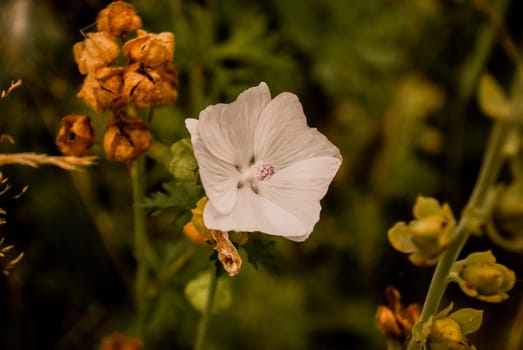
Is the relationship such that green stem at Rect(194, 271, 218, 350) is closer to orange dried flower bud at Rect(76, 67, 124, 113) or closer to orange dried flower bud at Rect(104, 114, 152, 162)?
orange dried flower bud at Rect(104, 114, 152, 162)

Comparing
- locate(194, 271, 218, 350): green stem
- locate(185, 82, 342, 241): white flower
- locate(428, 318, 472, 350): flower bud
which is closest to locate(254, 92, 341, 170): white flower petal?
locate(185, 82, 342, 241): white flower

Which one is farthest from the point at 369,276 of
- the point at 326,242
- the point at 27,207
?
the point at 27,207

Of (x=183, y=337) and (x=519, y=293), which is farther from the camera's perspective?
(x=519, y=293)

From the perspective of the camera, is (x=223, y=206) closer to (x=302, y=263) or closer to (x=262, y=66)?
(x=262, y=66)

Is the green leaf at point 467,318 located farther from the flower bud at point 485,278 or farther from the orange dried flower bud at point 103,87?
the orange dried flower bud at point 103,87

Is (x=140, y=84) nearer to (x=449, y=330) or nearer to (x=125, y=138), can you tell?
(x=125, y=138)

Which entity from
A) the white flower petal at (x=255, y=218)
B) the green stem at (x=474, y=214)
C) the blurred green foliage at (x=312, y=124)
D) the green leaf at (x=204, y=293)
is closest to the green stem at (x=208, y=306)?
the green leaf at (x=204, y=293)
